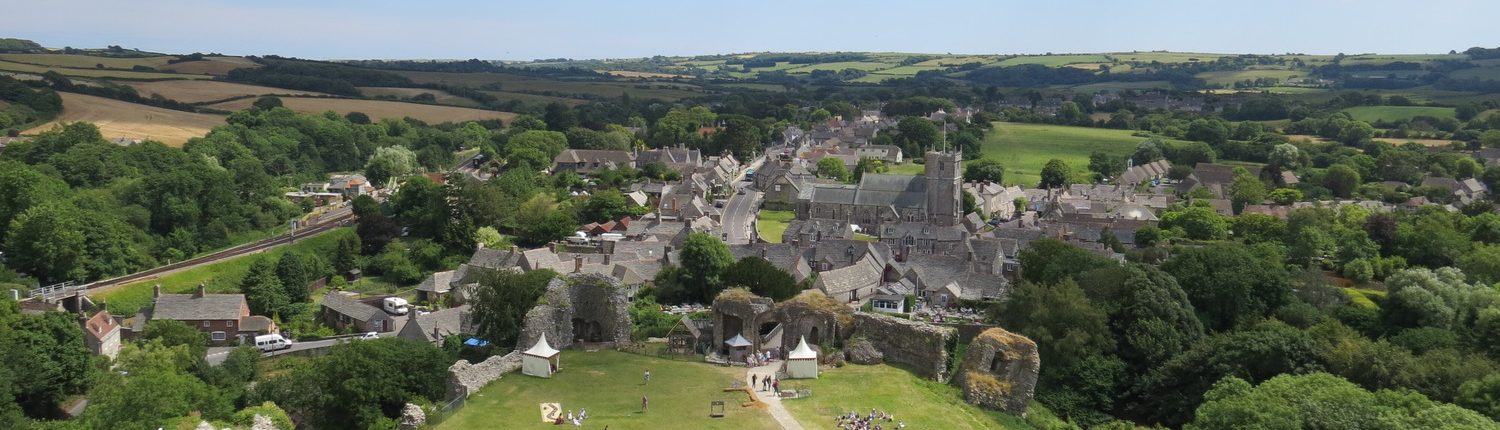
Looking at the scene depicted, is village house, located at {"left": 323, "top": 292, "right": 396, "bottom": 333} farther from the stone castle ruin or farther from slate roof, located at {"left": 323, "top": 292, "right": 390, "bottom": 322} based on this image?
the stone castle ruin

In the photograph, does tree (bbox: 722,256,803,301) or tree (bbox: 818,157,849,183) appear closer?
tree (bbox: 722,256,803,301)

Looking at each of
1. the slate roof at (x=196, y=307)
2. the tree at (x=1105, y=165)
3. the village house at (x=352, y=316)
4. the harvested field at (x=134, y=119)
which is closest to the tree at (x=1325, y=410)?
the village house at (x=352, y=316)

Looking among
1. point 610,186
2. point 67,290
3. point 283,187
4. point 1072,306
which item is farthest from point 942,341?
point 283,187

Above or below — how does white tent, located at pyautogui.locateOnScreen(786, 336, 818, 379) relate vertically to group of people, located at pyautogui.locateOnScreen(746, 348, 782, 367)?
above

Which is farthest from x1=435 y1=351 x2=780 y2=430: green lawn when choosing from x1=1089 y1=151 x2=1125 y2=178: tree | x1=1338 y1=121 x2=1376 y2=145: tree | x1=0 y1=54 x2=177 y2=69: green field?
x1=0 y1=54 x2=177 y2=69: green field

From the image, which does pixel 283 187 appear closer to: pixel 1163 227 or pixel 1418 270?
pixel 1163 227

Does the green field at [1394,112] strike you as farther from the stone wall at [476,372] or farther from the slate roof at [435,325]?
the stone wall at [476,372]
